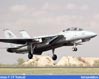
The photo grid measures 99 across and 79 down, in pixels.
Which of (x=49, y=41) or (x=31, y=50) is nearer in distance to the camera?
(x=49, y=41)

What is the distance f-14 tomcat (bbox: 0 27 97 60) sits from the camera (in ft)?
194

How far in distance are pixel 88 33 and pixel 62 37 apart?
17.9ft

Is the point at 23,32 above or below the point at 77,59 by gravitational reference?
above

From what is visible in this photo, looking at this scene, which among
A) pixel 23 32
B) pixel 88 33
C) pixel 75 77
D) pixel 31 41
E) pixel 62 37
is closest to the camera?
pixel 75 77

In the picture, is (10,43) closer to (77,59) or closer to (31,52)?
(31,52)

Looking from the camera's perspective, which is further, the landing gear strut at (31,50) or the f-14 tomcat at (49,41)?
the landing gear strut at (31,50)

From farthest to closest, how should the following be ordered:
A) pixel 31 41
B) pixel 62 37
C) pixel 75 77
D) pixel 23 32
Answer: pixel 23 32, pixel 31 41, pixel 62 37, pixel 75 77

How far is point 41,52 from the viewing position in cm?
6456

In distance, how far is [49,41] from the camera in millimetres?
63562

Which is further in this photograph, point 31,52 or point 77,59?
point 77,59

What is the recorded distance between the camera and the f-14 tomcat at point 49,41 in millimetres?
59281

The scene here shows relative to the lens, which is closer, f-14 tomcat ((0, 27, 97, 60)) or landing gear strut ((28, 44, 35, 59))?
f-14 tomcat ((0, 27, 97, 60))

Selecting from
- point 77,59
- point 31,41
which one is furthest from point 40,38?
point 77,59

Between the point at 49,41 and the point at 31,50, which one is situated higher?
the point at 49,41
